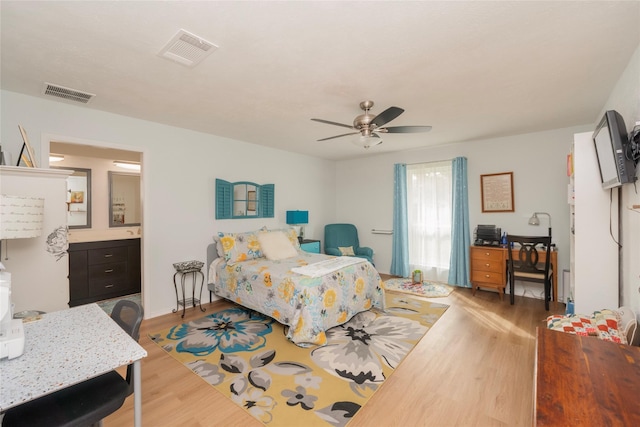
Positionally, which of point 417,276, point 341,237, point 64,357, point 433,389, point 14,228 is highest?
point 14,228

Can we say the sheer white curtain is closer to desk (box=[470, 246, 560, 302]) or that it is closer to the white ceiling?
desk (box=[470, 246, 560, 302])

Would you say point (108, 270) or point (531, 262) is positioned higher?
point (531, 262)

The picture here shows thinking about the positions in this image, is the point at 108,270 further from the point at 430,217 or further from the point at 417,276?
the point at 430,217

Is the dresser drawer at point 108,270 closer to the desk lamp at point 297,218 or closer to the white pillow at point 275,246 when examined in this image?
the white pillow at point 275,246

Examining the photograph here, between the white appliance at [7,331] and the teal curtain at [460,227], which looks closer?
the white appliance at [7,331]

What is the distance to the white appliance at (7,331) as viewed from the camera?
118cm

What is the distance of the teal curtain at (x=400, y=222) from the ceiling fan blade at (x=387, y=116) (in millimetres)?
2808

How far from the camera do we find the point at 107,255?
13.9ft

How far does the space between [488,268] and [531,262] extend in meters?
0.56

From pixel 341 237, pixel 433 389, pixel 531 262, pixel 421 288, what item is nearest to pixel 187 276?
pixel 341 237

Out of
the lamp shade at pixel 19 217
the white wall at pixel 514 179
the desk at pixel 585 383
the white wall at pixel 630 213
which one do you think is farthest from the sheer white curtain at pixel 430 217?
the lamp shade at pixel 19 217

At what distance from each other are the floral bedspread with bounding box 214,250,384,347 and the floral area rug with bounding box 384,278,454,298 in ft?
3.60

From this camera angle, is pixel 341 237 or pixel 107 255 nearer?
pixel 107 255

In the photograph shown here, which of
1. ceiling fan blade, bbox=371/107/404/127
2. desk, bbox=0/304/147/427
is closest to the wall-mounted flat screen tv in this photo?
ceiling fan blade, bbox=371/107/404/127
